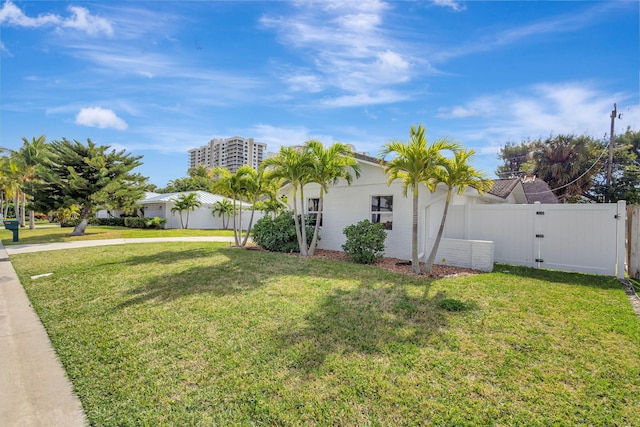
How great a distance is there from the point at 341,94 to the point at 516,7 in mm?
6699

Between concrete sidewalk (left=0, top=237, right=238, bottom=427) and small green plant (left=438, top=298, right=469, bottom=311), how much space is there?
16.1 feet

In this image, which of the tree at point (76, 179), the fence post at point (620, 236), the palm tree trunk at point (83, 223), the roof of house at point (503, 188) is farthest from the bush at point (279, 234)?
the palm tree trunk at point (83, 223)

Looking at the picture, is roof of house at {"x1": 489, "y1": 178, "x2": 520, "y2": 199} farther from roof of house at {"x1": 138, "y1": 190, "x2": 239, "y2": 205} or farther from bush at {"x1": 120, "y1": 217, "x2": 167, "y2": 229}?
bush at {"x1": 120, "y1": 217, "x2": 167, "y2": 229}

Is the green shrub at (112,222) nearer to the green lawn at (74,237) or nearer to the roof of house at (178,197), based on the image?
the roof of house at (178,197)

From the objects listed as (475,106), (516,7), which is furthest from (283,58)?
(475,106)

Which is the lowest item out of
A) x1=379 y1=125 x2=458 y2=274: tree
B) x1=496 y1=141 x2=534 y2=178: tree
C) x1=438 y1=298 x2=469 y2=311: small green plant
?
x1=438 y1=298 x2=469 y2=311: small green plant

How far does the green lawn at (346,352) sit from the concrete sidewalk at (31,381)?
134 millimetres

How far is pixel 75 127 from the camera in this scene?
66.8ft

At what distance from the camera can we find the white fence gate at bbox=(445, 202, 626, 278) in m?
7.70

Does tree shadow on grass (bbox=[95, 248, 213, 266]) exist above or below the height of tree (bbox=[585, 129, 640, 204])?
below

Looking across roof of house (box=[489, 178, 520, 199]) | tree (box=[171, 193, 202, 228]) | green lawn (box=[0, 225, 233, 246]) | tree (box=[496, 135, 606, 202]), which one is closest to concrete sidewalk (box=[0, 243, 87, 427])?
roof of house (box=[489, 178, 520, 199])

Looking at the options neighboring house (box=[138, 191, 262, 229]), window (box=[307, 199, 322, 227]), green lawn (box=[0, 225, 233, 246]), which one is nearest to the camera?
window (box=[307, 199, 322, 227])

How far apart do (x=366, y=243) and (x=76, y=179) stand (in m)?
19.5

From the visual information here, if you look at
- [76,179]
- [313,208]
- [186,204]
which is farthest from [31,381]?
[186,204]
